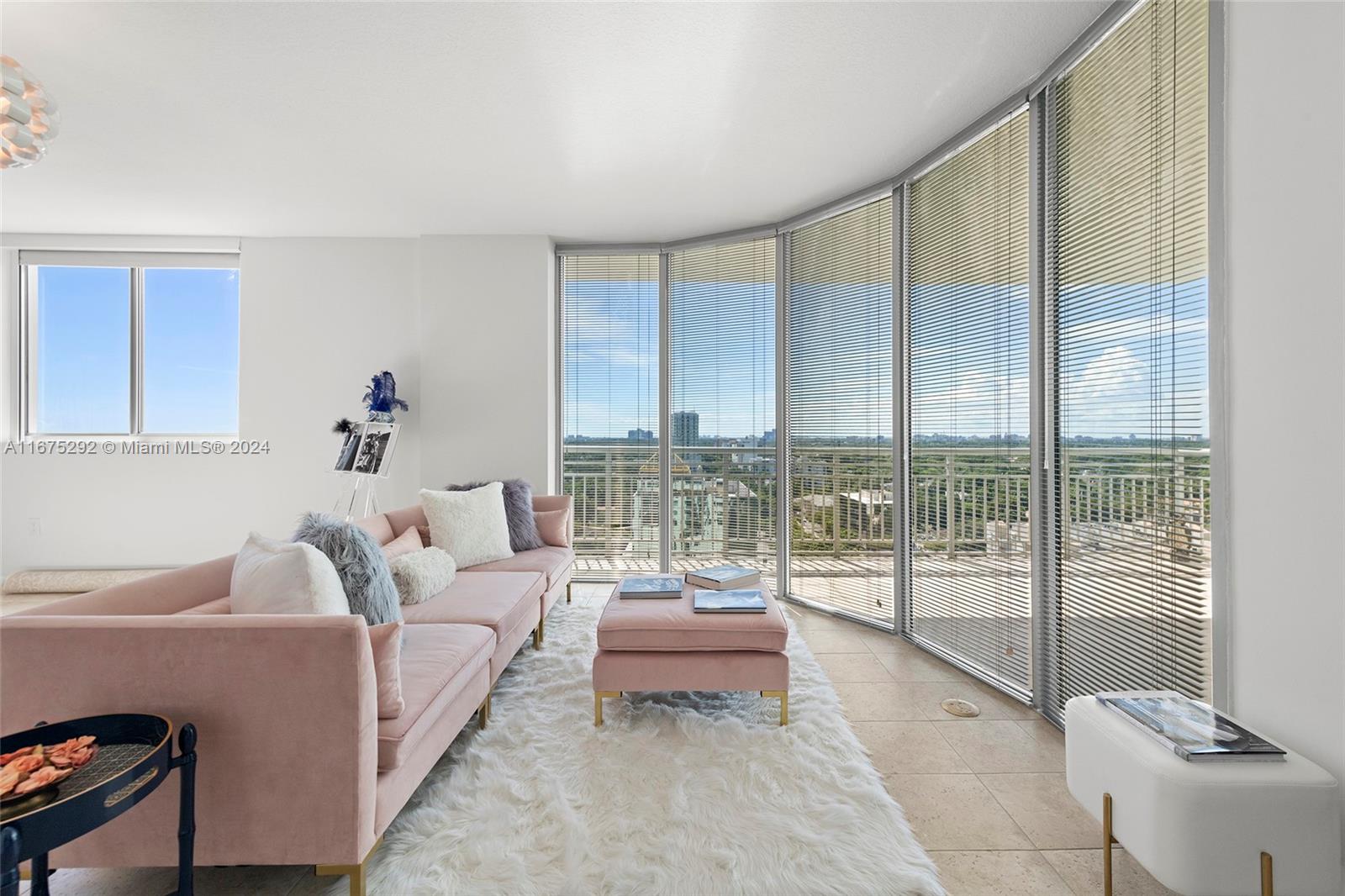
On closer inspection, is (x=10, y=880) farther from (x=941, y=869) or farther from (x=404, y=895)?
(x=941, y=869)

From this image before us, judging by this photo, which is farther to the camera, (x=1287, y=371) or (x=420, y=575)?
(x=420, y=575)

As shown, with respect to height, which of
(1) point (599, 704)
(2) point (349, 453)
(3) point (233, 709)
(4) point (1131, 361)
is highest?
(4) point (1131, 361)

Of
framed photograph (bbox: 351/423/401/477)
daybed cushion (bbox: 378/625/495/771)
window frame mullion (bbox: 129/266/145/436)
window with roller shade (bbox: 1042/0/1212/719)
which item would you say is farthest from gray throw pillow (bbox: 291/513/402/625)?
window frame mullion (bbox: 129/266/145/436)

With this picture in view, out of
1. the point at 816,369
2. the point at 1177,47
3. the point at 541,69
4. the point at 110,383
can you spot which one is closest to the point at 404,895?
the point at 541,69

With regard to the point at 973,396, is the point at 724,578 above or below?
below

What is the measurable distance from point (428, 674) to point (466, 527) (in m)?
1.74

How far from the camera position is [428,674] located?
1824 mm

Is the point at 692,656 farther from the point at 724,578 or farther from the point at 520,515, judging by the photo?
the point at 520,515

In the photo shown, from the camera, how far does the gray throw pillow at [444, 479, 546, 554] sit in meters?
3.87

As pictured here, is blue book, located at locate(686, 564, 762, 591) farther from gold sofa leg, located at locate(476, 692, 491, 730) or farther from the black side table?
Result: the black side table

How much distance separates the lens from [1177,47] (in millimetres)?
1792

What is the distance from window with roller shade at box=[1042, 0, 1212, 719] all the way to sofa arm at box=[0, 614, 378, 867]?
231 cm

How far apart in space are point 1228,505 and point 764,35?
215 centimetres

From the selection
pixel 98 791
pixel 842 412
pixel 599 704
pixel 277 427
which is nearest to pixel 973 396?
pixel 842 412
